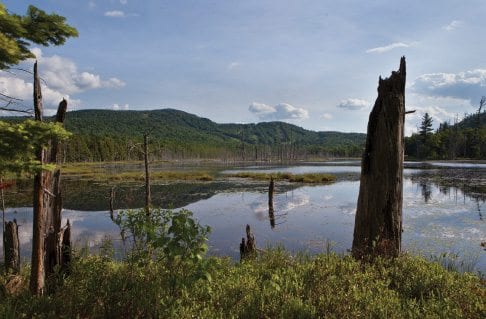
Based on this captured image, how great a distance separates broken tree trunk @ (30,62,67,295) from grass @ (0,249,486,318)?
45cm

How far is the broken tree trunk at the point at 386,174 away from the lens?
28.7 feet

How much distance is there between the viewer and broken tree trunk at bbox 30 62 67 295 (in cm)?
668

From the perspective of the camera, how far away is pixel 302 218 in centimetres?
Answer: 2497

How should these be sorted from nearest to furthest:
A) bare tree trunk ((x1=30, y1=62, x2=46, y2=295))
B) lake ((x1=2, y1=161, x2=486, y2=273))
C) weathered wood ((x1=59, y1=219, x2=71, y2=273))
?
bare tree trunk ((x1=30, y1=62, x2=46, y2=295))
weathered wood ((x1=59, y1=219, x2=71, y2=273))
lake ((x1=2, y1=161, x2=486, y2=273))

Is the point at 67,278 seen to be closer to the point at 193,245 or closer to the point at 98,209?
the point at 193,245

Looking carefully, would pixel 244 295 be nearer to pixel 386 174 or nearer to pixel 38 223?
pixel 38 223

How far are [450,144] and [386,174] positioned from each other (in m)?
124

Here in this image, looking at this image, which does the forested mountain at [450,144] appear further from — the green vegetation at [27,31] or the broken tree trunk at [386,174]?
the green vegetation at [27,31]

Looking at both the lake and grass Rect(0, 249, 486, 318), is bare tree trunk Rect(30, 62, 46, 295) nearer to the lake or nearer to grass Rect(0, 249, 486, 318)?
grass Rect(0, 249, 486, 318)

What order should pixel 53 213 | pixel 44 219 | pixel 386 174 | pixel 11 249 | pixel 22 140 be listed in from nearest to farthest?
pixel 22 140 → pixel 44 219 → pixel 53 213 → pixel 386 174 → pixel 11 249

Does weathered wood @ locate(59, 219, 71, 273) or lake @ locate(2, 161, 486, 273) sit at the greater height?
weathered wood @ locate(59, 219, 71, 273)

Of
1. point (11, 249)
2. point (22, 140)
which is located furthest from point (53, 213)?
point (11, 249)

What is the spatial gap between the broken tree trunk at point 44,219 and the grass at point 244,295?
1.48 feet

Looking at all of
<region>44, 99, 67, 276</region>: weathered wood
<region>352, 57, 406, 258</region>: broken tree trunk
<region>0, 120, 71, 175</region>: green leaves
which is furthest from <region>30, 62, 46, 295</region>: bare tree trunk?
<region>352, 57, 406, 258</region>: broken tree trunk
